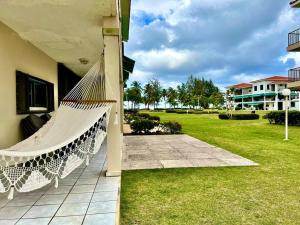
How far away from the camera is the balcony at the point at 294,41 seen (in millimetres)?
14203

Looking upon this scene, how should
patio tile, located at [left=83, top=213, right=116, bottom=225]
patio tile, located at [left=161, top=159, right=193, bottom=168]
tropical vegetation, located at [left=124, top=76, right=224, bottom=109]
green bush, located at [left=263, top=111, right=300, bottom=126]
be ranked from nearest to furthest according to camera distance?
1. patio tile, located at [left=83, top=213, right=116, bottom=225]
2. patio tile, located at [left=161, top=159, right=193, bottom=168]
3. green bush, located at [left=263, top=111, right=300, bottom=126]
4. tropical vegetation, located at [left=124, top=76, right=224, bottom=109]

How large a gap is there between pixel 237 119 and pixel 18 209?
58.2 ft

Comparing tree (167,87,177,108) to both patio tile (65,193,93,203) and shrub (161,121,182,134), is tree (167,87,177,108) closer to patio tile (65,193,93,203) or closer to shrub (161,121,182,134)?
shrub (161,121,182,134)

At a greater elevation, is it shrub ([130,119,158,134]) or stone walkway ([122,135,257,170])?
shrub ([130,119,158,134])

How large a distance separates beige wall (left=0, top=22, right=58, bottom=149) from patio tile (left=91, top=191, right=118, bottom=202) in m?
1.79

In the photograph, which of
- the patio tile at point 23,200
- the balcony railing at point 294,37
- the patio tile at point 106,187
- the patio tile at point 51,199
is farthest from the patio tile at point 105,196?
the balcony railing at point 294,37

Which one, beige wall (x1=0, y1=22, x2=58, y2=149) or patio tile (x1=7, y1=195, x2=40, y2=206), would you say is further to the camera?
beige wall (x1=0, y1=22, x2=58, y2=149)

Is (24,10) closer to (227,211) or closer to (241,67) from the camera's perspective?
(227,211)

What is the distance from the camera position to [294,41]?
1440cm

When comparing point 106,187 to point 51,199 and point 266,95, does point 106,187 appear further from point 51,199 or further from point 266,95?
point 266,95

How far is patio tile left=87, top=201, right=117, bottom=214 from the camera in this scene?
246 centimetres

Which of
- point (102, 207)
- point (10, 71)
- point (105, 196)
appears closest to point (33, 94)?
point (10, 71)

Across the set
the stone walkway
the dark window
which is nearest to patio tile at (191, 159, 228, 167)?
the stone walkway

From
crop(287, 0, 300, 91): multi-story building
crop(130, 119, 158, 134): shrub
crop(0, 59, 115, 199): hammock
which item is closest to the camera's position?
crop(0, 59, 115, 199): hammock
